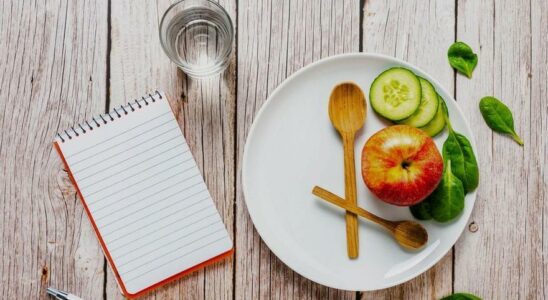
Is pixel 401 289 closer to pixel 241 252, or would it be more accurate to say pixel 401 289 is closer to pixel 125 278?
pixel 241 252

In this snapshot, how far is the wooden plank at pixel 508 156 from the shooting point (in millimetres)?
1065

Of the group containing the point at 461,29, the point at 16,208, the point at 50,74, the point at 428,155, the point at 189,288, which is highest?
the point at 461,29

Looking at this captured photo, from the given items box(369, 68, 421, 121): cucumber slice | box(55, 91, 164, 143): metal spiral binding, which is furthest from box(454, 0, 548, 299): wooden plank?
box(55, 91, 164, 143): metal spiral binding

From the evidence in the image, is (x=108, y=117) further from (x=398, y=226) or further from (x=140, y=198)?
(x=398, y=226)

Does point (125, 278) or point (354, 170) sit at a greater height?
point (354, 170)

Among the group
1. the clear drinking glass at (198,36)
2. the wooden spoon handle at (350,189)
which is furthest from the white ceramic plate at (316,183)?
the clear drinking glass at (198,36)

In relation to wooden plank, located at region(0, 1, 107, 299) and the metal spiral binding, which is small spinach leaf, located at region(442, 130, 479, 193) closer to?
the metal spiral binding

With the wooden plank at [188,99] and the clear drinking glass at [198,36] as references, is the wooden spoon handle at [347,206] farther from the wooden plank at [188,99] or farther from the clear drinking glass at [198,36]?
the clear drinking glass at [198,36]

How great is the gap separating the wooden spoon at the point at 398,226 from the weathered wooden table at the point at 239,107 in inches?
3.4

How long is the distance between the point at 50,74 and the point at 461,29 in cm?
70

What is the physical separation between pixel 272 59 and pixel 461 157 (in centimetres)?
35

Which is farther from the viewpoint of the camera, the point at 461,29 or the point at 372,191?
the point at 461,29

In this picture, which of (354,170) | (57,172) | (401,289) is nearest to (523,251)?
(401,289)

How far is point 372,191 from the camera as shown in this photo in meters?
0.97
